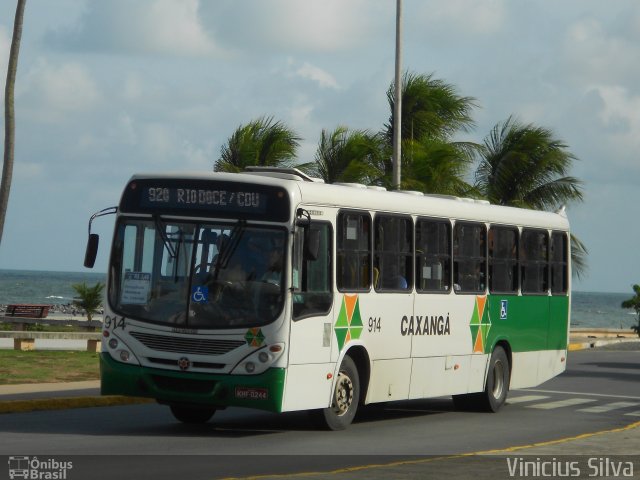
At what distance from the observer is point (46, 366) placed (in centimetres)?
2497

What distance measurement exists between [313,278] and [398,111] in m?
17.5

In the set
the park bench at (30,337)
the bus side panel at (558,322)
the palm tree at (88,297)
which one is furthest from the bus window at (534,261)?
the palm tree at (88,297)

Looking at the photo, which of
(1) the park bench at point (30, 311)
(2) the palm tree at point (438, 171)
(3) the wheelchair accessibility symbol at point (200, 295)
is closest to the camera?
(3) the wheelchair accessibility symbol at point (200, 295)

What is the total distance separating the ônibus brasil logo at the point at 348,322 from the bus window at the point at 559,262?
254 inches

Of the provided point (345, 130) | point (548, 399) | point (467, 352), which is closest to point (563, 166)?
point (345, 130)

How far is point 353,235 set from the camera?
1686 centimetres

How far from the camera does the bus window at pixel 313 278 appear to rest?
51.3 feet

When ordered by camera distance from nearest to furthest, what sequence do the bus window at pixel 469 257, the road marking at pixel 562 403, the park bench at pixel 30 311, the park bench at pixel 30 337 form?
1. the bus window at pixel 469 257
2. the road marking at pixel 562 403
3. the park bench at pixel 30 337
4. the park bench at pixel 30 311

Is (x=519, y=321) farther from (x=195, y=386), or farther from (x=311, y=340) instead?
(x=195, y=386)

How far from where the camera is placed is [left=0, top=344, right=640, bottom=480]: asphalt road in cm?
1307

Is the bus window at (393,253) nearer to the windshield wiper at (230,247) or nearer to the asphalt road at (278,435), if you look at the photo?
the asphalt road at (278,435)

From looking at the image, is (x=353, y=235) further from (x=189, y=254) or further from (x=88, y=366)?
(x=88, y=366)

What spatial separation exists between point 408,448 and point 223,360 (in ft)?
7.39

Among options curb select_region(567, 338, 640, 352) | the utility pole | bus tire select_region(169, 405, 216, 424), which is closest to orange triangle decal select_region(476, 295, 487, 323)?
bus tire select_region(169, 405, 216, 424)
